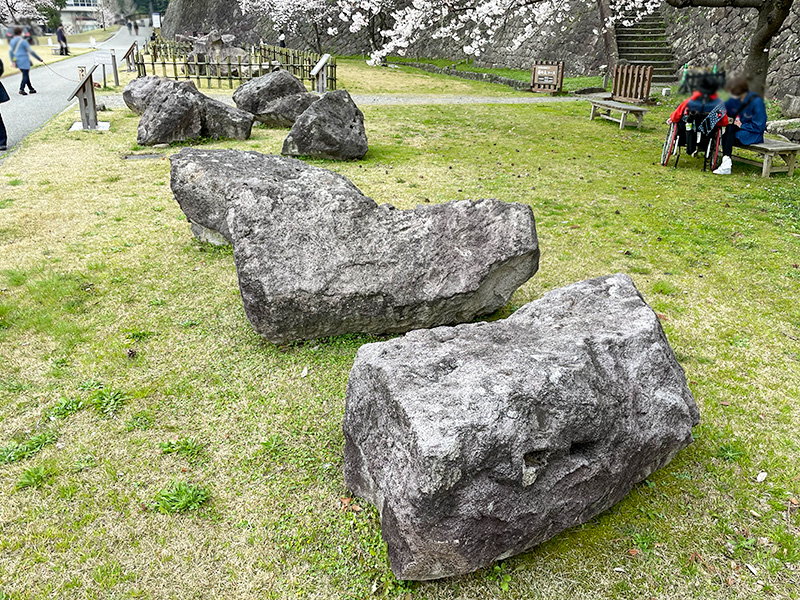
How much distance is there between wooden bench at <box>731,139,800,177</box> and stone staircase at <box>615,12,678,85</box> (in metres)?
10.4

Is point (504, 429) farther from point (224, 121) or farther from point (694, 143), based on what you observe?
point (224, 121)

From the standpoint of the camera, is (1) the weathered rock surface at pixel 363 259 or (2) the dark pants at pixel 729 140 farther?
(2) the dark pants at pixel 729 140

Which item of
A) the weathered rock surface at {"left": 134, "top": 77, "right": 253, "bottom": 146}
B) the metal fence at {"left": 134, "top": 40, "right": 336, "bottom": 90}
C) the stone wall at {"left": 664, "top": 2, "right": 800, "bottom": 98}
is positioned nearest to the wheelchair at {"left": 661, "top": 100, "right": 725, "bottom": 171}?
the stone wall at {"left": 664, "top": 2, "right": 800, "bottom": 98}

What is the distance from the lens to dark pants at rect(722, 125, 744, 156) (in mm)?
10974

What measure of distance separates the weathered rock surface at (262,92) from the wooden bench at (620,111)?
8.94 meters

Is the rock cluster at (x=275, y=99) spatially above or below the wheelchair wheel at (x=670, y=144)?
above

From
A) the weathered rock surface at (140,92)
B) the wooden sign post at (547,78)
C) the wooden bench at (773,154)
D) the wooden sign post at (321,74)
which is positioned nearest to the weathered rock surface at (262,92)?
the weathered rock surface at (140,92)

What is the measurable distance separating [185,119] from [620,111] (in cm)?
1183

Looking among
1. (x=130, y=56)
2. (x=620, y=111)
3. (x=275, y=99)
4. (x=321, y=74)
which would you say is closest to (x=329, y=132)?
(x=275, y=99)

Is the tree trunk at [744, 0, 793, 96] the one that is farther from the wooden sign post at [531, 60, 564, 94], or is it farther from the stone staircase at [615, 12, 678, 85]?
the wooden sign post at [531, 60, 564, 94]

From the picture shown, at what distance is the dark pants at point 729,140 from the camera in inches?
432

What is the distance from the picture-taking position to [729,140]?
11453 mm

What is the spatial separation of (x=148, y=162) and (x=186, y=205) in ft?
17.4

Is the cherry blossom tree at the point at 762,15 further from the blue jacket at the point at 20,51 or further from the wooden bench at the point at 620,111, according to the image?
the wooden bench at the point at 620,111
